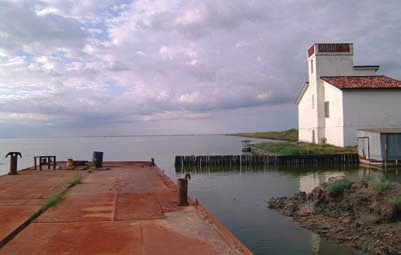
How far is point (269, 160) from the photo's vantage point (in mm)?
30797

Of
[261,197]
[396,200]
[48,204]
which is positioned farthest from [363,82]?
[48,204]

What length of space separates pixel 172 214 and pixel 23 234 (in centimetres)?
303

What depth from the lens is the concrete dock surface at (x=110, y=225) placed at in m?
5.77

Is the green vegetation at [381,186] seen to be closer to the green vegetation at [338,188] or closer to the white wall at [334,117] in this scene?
the green vegetation at [338,188]

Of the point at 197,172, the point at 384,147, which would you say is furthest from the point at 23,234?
the point at 384,147

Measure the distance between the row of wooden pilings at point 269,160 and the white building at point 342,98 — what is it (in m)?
3.45

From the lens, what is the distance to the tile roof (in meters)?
32.0

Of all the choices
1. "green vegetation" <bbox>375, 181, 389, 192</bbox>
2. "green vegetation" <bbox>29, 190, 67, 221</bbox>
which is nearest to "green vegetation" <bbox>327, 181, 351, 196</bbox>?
"green vegetation" <bbox>375, 181, 389, 192</bbox>

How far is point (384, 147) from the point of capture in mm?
25469

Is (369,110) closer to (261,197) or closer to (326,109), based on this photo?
(326,109)

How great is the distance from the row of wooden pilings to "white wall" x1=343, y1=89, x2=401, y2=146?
342cm

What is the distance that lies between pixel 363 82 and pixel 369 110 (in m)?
3.05

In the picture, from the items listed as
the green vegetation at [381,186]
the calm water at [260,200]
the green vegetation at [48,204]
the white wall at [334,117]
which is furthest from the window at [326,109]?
the green vegetation at [48,204]

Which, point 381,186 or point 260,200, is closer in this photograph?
point 381,186
